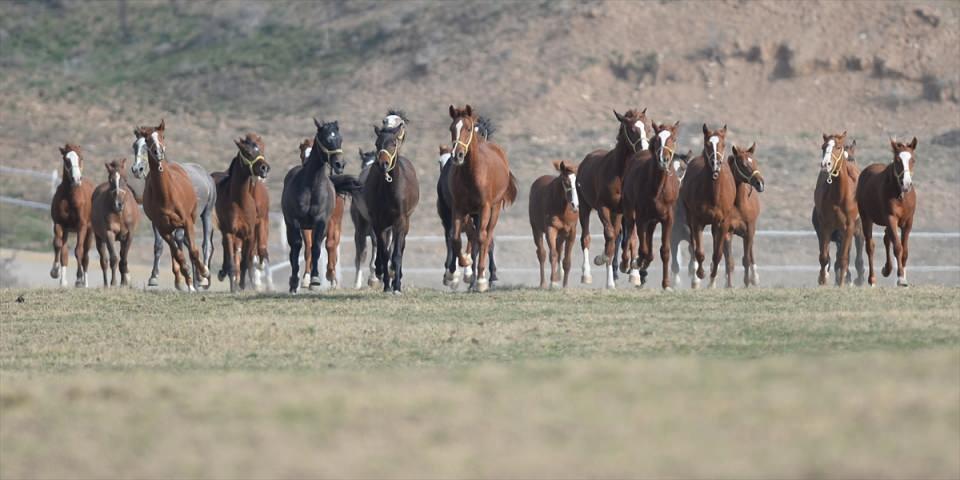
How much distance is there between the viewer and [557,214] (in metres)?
28.7

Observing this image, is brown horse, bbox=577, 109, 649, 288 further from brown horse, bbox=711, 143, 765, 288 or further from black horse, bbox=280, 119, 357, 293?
black horse, bbox=280, 119, 357, 293

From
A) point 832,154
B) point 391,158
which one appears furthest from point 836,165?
point 391,158

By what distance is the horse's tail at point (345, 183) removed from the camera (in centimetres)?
2719

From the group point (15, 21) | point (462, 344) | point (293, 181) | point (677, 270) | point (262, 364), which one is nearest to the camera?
point (262, 364)

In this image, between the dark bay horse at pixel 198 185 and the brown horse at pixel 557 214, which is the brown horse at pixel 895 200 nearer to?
the brown horse at pixel 557 214

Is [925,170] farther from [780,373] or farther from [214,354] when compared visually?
[780,373]

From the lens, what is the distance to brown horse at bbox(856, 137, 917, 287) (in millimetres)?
24375

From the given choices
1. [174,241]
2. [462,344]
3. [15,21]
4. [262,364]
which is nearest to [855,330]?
[462,344]

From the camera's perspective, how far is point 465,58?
191 feet

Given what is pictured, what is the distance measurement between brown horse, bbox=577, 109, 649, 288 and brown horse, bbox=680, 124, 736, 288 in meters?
0.85

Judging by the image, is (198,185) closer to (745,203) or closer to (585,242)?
(585,242)

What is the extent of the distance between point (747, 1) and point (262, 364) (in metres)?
44.3

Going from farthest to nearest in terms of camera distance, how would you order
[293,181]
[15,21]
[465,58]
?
[15,21]
[465,58]
[293,181]

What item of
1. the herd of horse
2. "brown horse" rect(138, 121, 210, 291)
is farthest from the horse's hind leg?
"brown horse" rect(138, 121, 210, 291)
